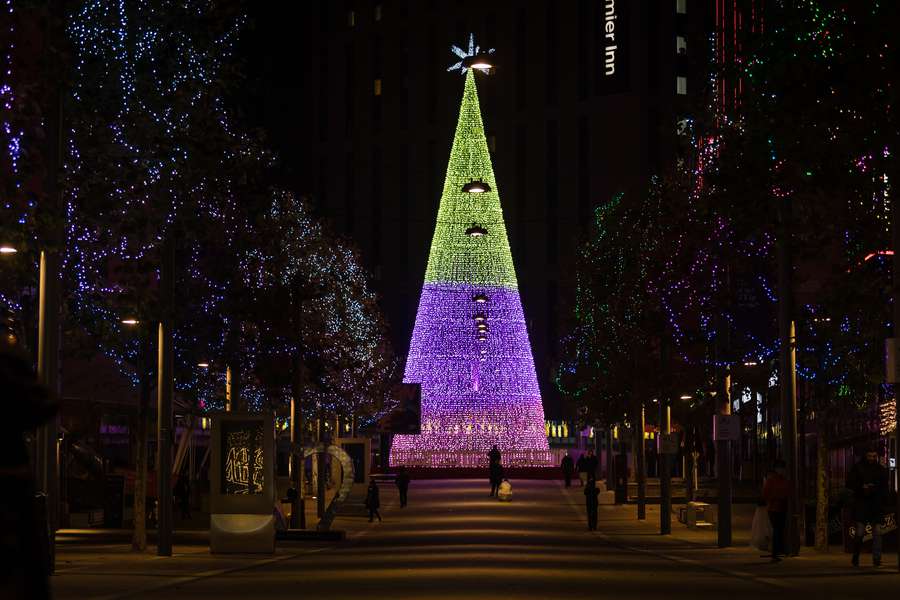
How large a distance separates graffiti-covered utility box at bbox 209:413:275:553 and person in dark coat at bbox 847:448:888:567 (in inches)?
428

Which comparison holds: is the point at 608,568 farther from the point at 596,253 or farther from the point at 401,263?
the point at 401,263

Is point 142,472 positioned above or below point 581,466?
above

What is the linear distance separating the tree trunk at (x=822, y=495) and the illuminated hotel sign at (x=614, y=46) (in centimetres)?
8251

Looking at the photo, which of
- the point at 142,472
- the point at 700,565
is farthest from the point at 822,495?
the point at 142,472

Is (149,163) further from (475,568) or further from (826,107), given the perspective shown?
(826,107)

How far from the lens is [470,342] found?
8531 cm

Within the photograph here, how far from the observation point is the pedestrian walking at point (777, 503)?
32375 mm

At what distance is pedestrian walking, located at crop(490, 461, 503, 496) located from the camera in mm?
66438

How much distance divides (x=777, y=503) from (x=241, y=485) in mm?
10241

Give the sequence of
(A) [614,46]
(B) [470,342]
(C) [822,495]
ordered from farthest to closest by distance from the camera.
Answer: (A) [614,46] → (B) [470,342] → (C) [822,495]

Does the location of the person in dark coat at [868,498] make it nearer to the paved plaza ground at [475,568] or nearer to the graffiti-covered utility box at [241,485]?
the paved plaza ground at [475,568]

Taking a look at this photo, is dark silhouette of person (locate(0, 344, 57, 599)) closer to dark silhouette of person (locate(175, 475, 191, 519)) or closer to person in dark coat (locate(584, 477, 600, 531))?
person in dark coat (locate(584, 477, 600, 531))

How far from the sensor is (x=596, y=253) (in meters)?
79.9

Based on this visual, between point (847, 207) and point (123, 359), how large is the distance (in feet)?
66.3
